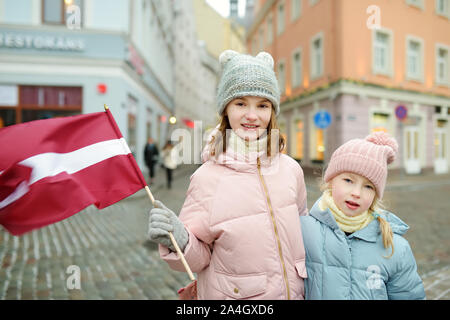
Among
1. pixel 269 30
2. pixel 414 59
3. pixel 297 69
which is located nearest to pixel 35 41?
pixel 269 30

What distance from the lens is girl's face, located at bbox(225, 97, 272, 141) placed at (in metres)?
A: 1.44

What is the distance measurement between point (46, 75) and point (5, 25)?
1907 millimetres

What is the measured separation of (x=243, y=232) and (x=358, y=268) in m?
0.53

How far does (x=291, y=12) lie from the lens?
12938 mm

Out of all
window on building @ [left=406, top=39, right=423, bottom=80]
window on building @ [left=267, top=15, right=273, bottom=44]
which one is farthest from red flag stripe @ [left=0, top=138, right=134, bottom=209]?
window on building @ [left=406, top=39, right=423, bottom=80]

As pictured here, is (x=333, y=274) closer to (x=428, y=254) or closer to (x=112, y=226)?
(x=428, y=254)

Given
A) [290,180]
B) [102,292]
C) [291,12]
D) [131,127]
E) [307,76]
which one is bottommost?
[102,292]

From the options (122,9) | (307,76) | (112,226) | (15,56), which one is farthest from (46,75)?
(307,76)

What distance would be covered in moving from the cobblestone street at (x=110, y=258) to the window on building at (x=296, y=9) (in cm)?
895

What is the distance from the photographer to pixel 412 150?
1530cm

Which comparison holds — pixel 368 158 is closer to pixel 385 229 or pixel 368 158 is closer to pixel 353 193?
pixel 353 193

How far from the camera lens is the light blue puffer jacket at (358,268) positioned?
1.35 m

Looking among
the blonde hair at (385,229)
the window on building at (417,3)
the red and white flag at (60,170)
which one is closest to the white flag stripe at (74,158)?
the red and white flag at (60,170)

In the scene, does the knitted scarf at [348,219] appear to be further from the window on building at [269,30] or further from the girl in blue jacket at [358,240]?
the window on building at [269,30]
